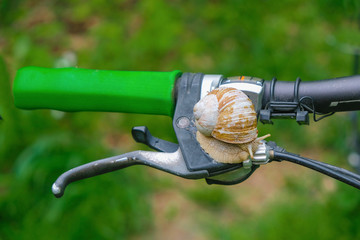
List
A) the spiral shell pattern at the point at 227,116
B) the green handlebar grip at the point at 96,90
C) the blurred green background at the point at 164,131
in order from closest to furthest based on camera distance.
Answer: the spiral shell pattern at the point at 227,116 → the green handlebar grip at the point at 96,90 → the blurred green background at the point at 164,131

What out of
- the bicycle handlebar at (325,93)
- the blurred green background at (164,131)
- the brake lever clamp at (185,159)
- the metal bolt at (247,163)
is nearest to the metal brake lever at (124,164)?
the brake lever clamp at (185,159)

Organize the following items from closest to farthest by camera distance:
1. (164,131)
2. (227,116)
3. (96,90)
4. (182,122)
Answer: (227,116)
(182,122)
(96,90)
(164,131)

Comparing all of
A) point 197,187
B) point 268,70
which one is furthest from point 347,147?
point 197,187

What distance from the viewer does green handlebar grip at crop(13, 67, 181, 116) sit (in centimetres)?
92

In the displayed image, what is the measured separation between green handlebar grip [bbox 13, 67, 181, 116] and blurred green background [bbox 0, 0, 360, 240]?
503mm

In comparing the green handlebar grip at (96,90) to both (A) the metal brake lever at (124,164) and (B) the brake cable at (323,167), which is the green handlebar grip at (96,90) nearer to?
(A) the metal brake lever at (124,164)

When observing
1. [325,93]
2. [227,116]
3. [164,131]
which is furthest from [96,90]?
[164,131]

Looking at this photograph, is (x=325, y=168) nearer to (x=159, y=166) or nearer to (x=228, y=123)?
(x=228, y=123)

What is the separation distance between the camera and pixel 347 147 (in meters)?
2.32

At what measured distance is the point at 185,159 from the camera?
2.57 ft

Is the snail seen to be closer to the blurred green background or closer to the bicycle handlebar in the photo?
the bicycle handlebar

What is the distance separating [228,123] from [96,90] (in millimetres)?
331

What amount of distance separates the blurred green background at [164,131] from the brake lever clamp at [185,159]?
75 cm

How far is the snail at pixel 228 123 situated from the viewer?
29.0 inches
